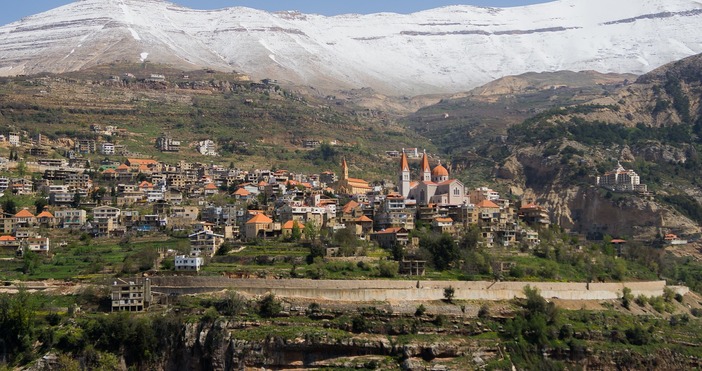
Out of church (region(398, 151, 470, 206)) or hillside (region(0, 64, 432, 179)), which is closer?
church (region(398, 151, 470, 206))

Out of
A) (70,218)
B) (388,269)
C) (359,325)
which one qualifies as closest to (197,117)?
(70,218)

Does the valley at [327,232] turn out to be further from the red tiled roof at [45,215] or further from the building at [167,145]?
the red tiled roof at [45,215]

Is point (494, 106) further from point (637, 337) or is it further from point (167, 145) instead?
point (637, 337)

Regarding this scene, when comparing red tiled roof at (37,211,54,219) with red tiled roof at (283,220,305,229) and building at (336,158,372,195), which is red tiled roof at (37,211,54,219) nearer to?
red tiled roof at (283,220,305,229)

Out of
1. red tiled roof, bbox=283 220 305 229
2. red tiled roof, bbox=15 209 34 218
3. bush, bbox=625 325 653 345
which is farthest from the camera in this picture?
red tiled roof, bbox=15 209 34 218

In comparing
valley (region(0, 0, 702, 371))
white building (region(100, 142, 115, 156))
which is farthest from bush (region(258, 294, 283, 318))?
white building (region(100, 142, 115, 156))

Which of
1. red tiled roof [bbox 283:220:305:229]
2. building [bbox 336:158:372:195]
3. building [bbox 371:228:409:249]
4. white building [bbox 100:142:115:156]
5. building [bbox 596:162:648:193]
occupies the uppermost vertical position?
white building [bbox 100:142:115:156]
